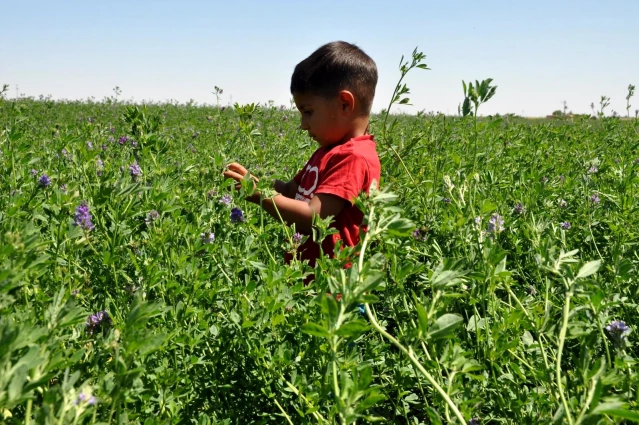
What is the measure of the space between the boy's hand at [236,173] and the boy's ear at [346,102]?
2.17 ft

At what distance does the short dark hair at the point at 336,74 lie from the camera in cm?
313

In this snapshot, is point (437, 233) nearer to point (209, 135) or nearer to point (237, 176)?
point (237, 176)

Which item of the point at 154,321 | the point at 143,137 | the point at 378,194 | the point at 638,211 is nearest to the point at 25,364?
the point at 378,194

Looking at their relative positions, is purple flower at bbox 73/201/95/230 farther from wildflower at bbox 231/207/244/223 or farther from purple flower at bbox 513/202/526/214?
purple flower at bbox 513/202/526/214

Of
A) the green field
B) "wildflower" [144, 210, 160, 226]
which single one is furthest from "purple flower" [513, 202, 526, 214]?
"wildflower" [144, 210, 160, 226]

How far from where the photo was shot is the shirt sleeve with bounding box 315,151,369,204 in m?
2.85

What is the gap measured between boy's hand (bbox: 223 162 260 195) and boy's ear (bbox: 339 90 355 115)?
661 millimetres

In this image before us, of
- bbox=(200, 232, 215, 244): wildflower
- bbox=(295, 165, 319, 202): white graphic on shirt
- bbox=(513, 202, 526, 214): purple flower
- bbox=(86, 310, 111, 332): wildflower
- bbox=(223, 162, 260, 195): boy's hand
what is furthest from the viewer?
bbox=(513, 202, 526, 214): purple flower

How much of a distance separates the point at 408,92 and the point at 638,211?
1400 mm

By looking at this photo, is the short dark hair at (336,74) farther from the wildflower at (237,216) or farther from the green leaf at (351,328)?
the green leaf at (351,328)

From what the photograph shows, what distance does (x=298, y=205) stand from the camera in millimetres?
2844

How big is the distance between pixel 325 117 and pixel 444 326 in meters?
2.01

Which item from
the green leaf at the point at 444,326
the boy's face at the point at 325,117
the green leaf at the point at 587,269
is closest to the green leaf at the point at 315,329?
the green leaf at the point at 444,326

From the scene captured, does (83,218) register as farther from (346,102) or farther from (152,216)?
(346,102)
